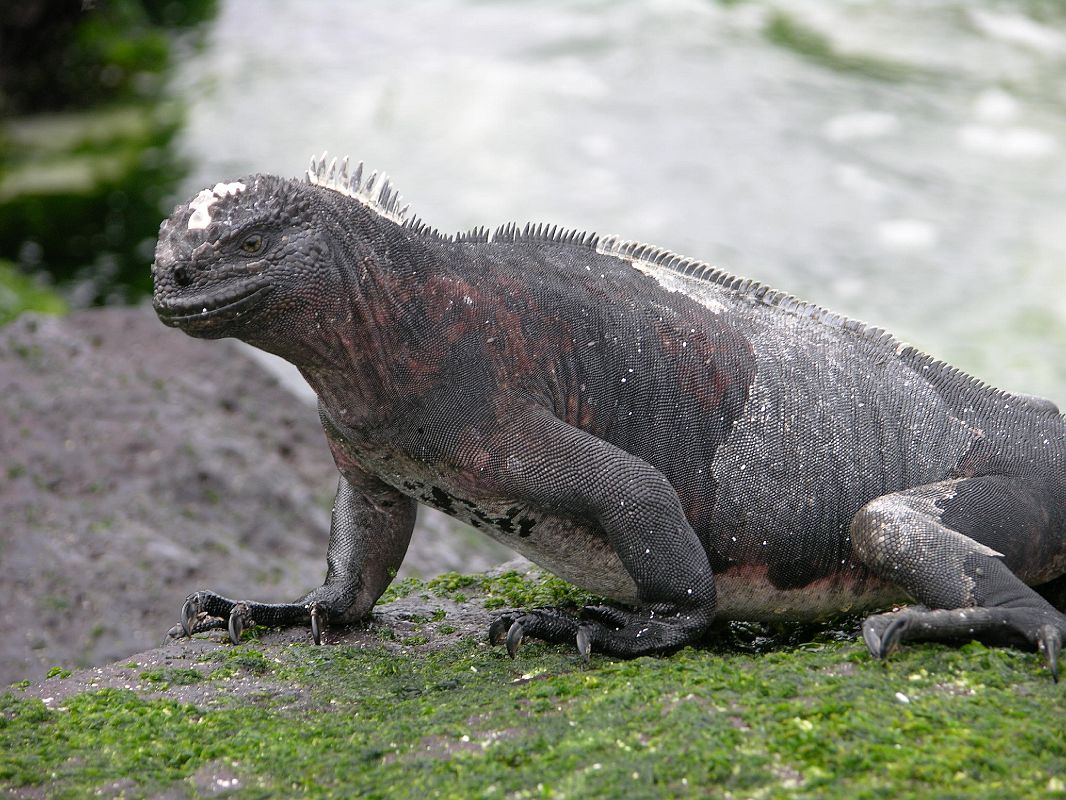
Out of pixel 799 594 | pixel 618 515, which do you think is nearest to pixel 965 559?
pixel 799 594

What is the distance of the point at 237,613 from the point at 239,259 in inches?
68.3

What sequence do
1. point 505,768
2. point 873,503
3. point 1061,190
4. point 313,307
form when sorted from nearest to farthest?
point 505,768
point 313,307
point 873,503
point 1061,190

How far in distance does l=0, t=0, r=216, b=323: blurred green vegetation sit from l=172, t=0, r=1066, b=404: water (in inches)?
29.8

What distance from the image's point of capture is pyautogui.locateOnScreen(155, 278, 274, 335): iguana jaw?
4.55 metres

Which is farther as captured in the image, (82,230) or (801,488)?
(82,230)

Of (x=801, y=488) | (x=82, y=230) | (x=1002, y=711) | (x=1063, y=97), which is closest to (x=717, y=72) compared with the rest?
(x=1063, y=97)

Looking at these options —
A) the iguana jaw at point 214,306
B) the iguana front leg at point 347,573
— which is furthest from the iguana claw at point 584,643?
the iguana jaw at point 214,306

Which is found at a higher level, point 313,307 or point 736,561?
point 313,307

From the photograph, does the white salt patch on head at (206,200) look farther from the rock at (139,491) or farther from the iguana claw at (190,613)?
the rock at (139,491)

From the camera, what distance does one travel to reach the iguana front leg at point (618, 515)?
4777mm

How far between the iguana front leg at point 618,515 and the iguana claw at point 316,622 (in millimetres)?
1008

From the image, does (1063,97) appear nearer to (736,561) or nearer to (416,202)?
(416,202)

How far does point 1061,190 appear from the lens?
15602 mm

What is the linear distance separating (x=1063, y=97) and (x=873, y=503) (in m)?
14.2
